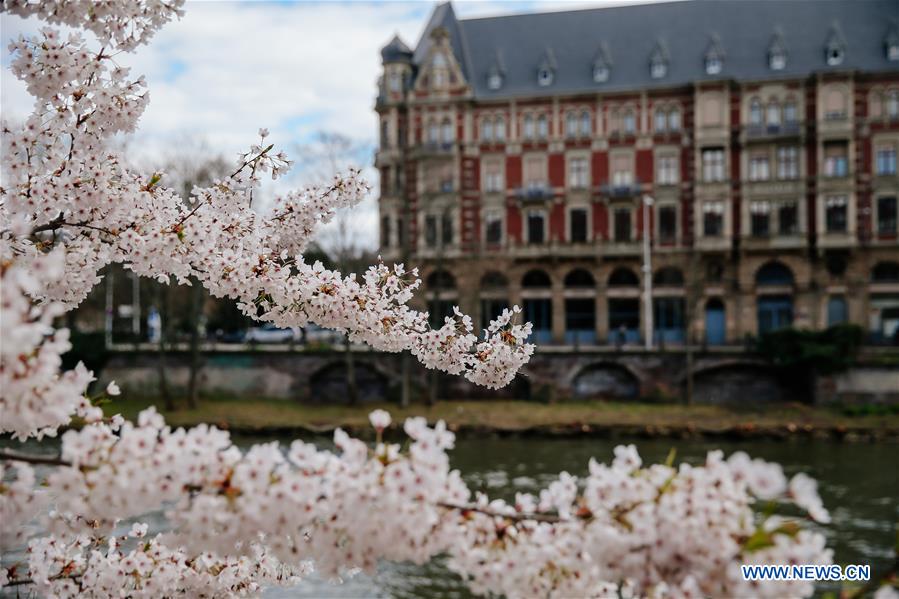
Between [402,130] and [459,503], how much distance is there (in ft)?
162

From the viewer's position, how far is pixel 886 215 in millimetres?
47438

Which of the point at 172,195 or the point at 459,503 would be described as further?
the point at 172,195

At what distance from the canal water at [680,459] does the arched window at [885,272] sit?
16459 millimetres

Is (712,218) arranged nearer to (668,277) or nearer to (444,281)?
(668,277)

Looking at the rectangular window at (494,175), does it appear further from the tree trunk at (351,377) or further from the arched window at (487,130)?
the tree trunk at (351,377)

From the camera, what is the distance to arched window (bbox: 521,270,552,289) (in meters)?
51.0

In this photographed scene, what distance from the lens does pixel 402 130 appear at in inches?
2028

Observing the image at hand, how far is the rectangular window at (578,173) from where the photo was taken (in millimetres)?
50625

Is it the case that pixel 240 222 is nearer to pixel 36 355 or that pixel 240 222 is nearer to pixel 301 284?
pixel 301 284

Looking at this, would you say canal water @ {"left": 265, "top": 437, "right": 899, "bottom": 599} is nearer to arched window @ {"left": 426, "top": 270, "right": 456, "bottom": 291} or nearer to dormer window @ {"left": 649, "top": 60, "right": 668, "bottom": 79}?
arched window @ {"left": 426, "top": 270, "right": 456, "bottom": 291}

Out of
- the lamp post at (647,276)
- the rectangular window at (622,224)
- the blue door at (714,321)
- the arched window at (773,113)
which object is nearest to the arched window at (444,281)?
the rectangular window at (622,224)

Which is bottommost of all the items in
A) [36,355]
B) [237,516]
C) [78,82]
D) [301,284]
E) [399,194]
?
[237,516]

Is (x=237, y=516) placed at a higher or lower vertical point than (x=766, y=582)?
higher

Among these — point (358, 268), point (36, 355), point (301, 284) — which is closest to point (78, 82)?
point (301, 284)
